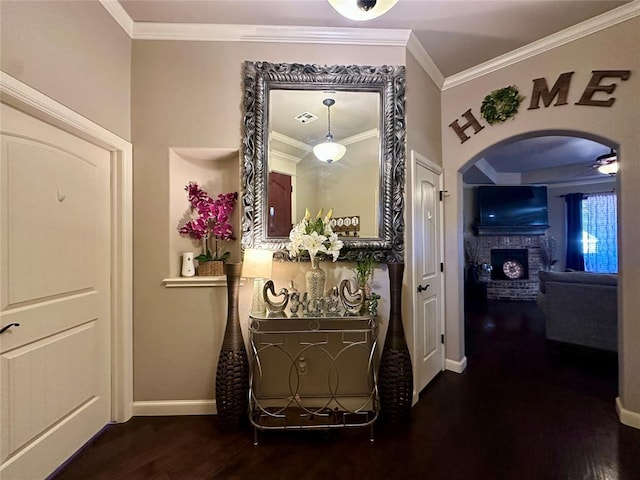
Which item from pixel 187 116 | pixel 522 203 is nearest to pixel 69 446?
pixel 187 116

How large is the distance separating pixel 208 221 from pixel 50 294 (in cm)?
103

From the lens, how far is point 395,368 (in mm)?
1962

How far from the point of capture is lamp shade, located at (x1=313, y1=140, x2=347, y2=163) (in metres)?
2.21

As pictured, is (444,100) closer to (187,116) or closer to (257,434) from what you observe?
(187,116)

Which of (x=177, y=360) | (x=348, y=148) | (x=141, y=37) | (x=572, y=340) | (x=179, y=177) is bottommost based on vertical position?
(x=572, y=340)

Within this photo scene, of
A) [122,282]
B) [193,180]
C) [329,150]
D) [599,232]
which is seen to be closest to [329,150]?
[329,150]

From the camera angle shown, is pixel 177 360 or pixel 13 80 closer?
pixel 13 80

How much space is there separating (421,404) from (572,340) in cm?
221

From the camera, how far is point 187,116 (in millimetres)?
2125

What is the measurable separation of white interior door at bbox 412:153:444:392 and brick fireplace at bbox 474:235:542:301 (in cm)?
450

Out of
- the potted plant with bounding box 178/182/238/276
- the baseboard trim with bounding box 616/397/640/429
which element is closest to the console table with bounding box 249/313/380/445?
the potted plant with bounding box 178/182/238/276

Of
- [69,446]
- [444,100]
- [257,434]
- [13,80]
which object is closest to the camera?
[13,80]

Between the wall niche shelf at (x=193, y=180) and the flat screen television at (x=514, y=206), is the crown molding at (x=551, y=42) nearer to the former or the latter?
the wall niche shelf at (x=193, y=180)

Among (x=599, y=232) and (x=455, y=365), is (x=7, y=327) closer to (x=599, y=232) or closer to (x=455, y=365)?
(x=455, y=365)
